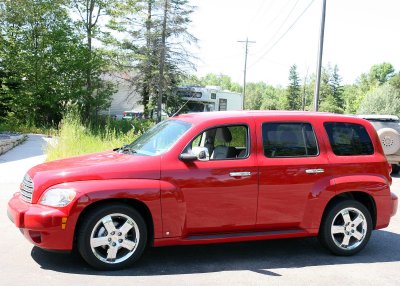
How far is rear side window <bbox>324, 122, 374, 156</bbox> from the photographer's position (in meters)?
6.08

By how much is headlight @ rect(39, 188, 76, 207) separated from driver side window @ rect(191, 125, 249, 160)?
5.19 feet

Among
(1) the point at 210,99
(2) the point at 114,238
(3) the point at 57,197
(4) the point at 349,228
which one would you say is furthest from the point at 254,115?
(1) the point at 210,99

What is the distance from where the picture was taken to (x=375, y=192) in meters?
6.09

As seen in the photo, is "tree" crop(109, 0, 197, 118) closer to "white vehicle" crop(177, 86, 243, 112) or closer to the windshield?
"white vehicle" crop(177, 86, 243, 112)

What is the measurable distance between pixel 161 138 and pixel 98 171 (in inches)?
41.3

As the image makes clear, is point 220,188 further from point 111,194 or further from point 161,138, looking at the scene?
point 111,194

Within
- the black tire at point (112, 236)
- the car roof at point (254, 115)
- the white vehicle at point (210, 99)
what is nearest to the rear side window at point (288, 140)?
the car roof at point (254, 115)

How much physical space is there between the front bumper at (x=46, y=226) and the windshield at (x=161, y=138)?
126cm

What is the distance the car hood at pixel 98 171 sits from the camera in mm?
4988

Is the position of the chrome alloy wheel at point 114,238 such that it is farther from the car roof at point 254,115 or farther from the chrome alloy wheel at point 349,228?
the chrome alloy wheel at point 349,228

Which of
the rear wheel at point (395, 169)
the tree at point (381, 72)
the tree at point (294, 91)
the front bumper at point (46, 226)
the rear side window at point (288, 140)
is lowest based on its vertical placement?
the rear wheel at point (395, 169)

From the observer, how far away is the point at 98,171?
16.6 feet

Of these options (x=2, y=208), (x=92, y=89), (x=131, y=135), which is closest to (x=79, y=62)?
(x=92, y=89)

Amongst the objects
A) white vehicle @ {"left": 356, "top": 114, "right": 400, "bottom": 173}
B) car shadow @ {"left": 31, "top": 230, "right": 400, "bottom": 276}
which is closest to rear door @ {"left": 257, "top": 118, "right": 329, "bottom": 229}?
car shadow @ {"left": 31, "top": 230, "right": 400, "bottom": 276}
